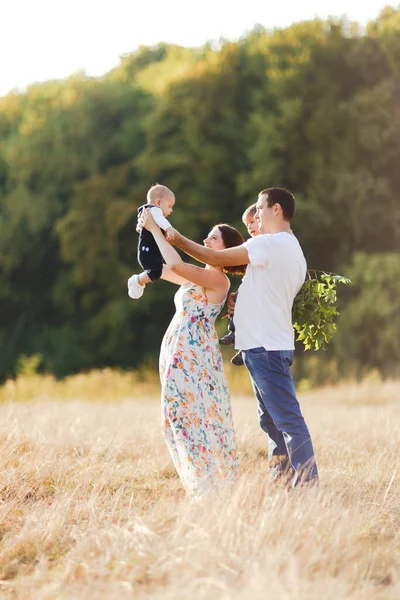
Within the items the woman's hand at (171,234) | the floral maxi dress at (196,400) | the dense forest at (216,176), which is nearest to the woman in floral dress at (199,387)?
the floral maxi dress at (196,400)

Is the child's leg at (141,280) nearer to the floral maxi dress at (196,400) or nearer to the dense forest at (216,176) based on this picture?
the floral maxi dress at (196,400)

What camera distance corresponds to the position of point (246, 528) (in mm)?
3869

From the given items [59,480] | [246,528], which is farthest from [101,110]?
[246,528]

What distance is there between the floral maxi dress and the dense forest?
13503 millimetres

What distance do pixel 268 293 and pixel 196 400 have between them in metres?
0.82

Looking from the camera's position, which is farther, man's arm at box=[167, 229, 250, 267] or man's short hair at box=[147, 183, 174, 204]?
man's short hair at box=[147, 183, 174, 204]

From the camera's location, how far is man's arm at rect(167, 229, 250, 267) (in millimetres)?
4692

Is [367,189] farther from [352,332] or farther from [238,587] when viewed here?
[238,587]

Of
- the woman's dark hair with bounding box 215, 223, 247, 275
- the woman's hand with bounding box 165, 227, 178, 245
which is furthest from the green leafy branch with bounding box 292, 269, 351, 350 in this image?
the woman's hand with bounding box 165, 227, 178, 245

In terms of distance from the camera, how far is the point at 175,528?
13.1 ft

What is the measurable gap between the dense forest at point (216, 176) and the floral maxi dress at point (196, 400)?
13.5m

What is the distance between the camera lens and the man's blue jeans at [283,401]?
475 cm

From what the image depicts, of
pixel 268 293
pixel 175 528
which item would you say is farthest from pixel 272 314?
→ pixel 175 528

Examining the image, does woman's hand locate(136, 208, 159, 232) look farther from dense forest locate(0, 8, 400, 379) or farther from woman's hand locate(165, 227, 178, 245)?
dense forest locate(0, 8, 400, 379)
